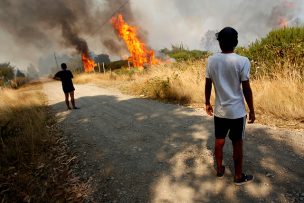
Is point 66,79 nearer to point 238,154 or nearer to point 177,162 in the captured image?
point 177,162

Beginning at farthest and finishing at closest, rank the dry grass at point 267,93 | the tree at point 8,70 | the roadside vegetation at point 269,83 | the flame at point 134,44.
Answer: the tree at point 8,70 → the flame at point 134,44 → the roadside vegetation at point 269,83 → the dry grass at point 267,93

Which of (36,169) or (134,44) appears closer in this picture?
(36,169)

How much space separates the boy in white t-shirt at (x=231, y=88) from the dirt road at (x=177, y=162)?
36cm

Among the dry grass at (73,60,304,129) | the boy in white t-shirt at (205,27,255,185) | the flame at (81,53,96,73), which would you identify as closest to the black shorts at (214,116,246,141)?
the boy in white t-shirt at (205,27,255,185)

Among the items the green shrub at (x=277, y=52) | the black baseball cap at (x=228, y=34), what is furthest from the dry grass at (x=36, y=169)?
the green shrub at (x=277, y=52)

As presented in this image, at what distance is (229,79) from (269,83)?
423 centimetres

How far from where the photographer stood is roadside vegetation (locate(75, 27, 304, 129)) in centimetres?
571

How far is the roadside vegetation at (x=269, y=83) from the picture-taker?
225 inches

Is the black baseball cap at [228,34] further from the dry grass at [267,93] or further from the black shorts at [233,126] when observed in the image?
the dry grass at [267,93]

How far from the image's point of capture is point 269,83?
6684 millimetres

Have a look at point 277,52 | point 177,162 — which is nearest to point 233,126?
point 177,162

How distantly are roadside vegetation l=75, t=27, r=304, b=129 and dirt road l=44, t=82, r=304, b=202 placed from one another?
815mm

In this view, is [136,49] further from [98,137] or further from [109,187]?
[109,187]

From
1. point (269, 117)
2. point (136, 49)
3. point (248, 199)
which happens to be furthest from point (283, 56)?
point (136, 49)
